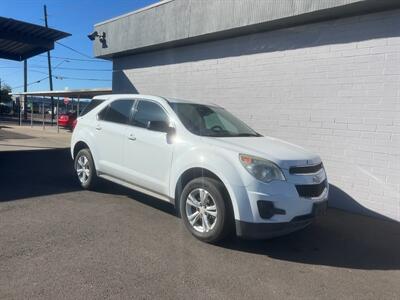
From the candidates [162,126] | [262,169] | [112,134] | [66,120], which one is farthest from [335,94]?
[66,120]

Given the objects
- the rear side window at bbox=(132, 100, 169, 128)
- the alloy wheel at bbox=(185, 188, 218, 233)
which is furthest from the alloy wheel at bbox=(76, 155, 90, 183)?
the alloy wheel at bbox=(185, 188, 218, 233)

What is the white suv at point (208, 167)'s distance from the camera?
4230 millimetres

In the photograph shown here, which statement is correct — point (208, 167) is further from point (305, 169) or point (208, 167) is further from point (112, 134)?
point (112, 134)

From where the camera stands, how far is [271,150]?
4.65 meters

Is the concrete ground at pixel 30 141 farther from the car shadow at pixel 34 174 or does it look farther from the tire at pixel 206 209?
the tire at pixel 206 209

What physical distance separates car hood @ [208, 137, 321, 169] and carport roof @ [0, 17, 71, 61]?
10908 millimetres

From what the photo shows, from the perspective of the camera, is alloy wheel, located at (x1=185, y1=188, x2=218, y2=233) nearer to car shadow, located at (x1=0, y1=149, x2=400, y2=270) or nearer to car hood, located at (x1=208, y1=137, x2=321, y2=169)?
car shadow, located at (x1=0, y1=149, x2=400, y2=270)

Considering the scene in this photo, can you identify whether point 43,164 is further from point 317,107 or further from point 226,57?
point 317,107

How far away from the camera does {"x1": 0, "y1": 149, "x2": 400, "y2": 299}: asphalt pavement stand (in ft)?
11.4

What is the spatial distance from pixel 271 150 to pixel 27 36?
12693 millimetres

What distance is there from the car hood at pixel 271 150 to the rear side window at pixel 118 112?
190 centimetres

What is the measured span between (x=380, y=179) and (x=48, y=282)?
17.4 feet

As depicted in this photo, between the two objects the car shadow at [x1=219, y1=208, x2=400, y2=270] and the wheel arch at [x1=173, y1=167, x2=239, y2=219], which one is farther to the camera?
the car shadow at [x1=219, y1=208, x2=400, y2=270]

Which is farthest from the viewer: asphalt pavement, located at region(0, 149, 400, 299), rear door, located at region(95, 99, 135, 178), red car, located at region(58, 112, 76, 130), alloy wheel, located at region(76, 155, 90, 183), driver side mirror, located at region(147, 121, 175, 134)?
red car, located at region(58, 112, 76, 130)
